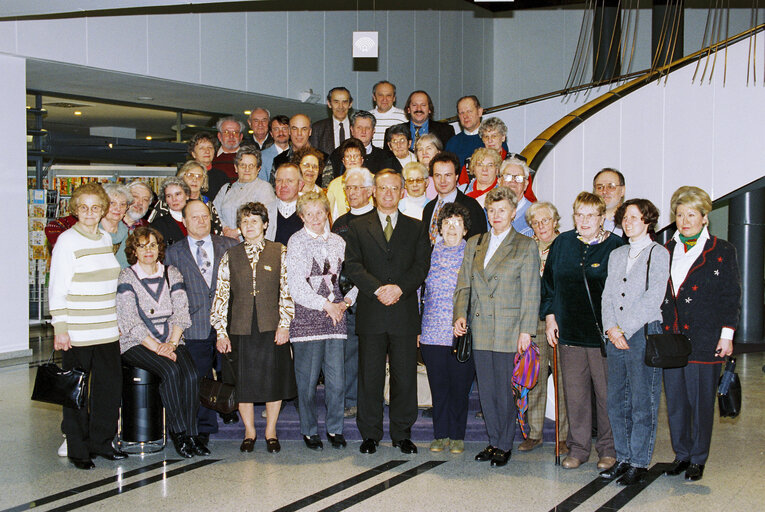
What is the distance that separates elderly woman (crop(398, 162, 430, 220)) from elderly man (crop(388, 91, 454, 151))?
1.44 metres

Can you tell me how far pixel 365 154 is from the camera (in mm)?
6039

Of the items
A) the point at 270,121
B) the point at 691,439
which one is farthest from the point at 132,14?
the point at 691,439

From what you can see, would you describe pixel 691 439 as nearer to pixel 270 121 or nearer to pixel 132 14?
pixel 270 121

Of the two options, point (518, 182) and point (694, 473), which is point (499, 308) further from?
point (694, 473)

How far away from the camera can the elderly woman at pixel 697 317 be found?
432 cm

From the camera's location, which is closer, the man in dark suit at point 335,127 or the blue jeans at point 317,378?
the blue jeans at point 317,378

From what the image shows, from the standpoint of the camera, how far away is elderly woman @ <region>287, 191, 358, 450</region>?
192 inches

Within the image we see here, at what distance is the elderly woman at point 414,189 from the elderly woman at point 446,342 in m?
0.56

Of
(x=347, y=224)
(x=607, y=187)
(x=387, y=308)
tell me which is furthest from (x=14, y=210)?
(x=607, y=187)

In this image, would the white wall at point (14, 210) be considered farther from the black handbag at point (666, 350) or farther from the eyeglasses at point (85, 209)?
the black handbag at point (666, 350)

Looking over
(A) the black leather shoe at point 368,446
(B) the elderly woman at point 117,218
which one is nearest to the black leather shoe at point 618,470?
Answer: (A) the black leather shoe at point 368,446

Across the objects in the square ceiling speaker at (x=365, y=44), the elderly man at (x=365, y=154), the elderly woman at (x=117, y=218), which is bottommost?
the elderly woman at (x=117, y=218)

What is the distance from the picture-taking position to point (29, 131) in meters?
9.60

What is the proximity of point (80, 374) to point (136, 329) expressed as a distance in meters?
0.42
